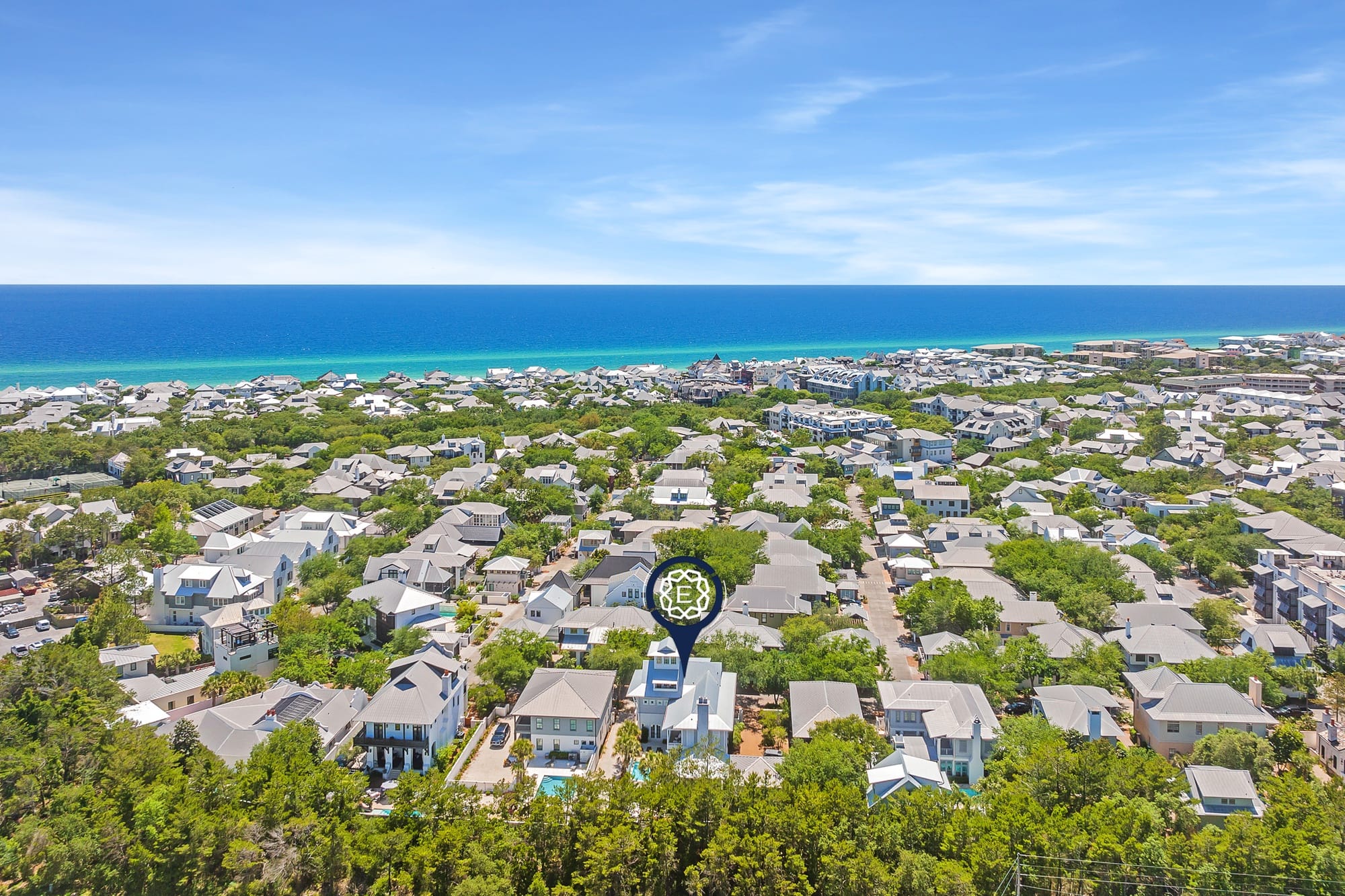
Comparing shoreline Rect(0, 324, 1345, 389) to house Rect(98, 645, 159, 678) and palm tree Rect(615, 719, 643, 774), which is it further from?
palm tree Rect(615, 719, 643, 774)

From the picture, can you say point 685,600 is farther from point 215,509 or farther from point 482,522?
point 215,509

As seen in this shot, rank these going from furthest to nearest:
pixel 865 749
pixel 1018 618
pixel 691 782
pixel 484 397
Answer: pixel 484 397, pixel 1018 618, pixel 865 749, pixel 691 782

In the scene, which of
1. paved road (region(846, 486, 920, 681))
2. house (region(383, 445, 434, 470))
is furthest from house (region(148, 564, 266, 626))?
paved road (region(846, 486, 920, 681))

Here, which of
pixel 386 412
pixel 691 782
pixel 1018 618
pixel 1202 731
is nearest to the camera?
pixel 691 782

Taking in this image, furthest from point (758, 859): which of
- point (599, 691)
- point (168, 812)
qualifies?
point (168, 812)

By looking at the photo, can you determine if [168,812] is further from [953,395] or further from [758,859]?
[953,395]

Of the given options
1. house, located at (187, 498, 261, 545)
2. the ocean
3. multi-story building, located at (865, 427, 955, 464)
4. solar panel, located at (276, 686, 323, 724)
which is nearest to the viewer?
solar panel, located at (276, 686, 323, 724)
